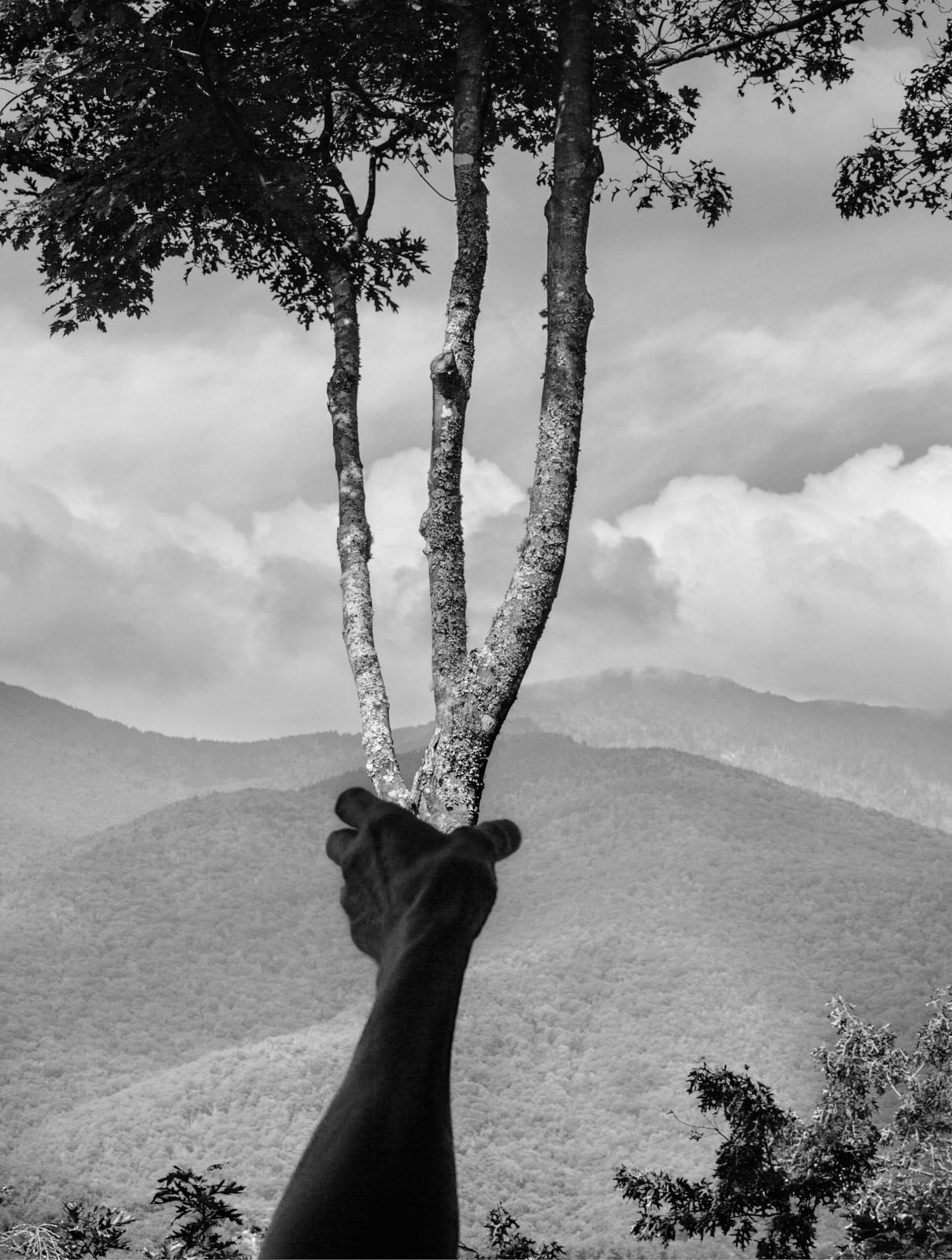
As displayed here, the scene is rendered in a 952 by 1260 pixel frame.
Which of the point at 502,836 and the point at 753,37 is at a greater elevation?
the point at 753,37

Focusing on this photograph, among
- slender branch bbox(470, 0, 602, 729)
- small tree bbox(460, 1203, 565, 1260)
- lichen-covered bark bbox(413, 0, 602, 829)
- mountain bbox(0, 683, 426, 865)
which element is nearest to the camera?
lichen-covered bark bbox(413, 0, 602, 829)

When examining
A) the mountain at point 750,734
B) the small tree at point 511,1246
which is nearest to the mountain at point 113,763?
the mountain at point 750,734

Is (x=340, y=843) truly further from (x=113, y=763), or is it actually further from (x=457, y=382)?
(x=113, y=763)

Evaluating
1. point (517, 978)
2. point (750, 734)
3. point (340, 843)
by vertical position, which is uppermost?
point (750, 734)

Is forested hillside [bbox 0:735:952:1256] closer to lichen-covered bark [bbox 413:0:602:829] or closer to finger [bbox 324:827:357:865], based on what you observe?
lichen-covered bark [bbox 413:0:602:829]

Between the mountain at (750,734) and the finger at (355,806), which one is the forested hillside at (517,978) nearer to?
the finger at (355,806)

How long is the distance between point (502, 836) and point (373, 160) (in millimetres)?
7027

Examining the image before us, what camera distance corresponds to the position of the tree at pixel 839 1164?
9805 mm

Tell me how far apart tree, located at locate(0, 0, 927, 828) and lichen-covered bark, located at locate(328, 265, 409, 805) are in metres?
0.02

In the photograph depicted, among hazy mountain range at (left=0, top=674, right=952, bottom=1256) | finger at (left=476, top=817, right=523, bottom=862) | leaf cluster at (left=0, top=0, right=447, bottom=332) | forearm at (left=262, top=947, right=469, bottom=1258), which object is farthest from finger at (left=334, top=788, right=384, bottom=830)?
hazy mountain range at (left=0, top=674, right=952, bottom=1256)

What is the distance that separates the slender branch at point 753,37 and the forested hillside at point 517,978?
2765cm

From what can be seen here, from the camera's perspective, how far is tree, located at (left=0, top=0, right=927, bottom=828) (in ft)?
17.8

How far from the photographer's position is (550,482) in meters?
5.45

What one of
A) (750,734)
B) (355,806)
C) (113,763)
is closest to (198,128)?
(355,806)
